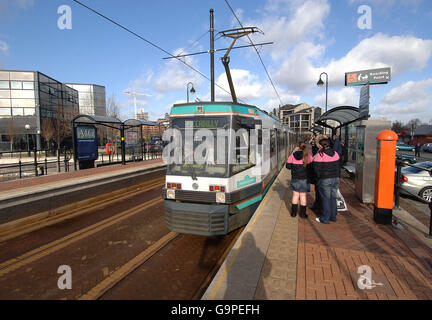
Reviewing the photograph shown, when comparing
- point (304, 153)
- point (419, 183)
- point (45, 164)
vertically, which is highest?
point (304, 153)

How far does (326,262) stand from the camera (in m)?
3.65

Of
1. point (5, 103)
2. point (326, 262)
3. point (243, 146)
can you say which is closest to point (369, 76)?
point (243, 146)

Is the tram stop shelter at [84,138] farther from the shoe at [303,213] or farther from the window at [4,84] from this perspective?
the window at [4,84]

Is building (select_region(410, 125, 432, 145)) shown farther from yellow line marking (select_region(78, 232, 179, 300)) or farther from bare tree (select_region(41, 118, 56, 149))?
bare tree (select_region(41, 118, 56, 149))

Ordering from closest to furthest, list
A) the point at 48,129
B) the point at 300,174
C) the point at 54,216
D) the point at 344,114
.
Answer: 1. the point at 300,174
2. the point at 54,216
3. the point at 344,114
4. the point at 48,129

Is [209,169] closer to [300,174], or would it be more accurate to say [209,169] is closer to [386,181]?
[300,174]

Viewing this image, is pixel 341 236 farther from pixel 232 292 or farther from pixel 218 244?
pixel 232 292

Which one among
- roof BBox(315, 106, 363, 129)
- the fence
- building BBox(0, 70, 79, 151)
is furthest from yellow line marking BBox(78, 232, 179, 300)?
building BBox(0, 70, 79, 151)

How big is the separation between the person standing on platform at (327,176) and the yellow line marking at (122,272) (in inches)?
135

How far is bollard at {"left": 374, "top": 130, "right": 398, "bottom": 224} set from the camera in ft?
16.9

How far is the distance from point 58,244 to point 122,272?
2.10 m
